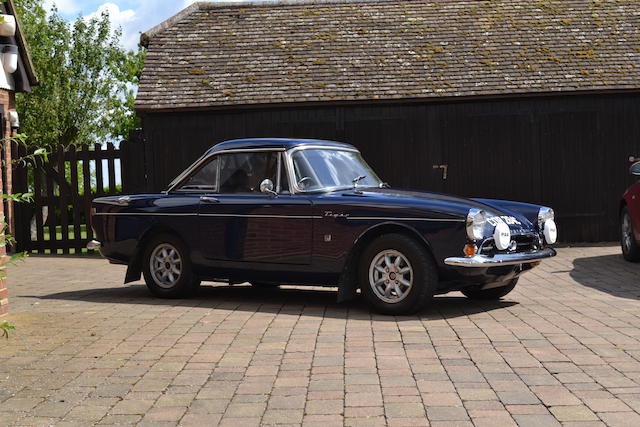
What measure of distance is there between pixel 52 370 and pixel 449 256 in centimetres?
334

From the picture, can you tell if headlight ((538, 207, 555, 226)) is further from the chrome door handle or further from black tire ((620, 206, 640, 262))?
black tire ((620, 206, 640, 262))

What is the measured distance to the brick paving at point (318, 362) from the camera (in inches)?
178

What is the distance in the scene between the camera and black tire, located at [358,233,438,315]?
735cm

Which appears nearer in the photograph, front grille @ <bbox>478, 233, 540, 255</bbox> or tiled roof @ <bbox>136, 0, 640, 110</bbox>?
front grille @ <bbox>478, 233, 540, 255</bbox>

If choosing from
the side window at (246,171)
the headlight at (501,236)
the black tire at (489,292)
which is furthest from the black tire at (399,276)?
the side window at (246,171)

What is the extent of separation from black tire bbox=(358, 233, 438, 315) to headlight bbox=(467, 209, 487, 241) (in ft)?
1.36

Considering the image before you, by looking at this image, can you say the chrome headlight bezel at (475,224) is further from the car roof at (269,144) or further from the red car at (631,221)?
the red car at (631,221)

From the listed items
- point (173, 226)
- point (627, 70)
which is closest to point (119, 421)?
point (173, 226)

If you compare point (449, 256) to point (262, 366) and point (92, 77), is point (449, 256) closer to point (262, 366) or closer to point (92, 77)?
point (262, 366)

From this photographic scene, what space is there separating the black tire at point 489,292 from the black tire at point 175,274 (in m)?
2.73

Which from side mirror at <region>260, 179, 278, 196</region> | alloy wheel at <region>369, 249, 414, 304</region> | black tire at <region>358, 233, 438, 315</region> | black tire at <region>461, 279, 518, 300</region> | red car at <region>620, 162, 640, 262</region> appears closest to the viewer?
black tire at <region>358, 233, 438, 315</region>

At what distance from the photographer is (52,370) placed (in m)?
5.52

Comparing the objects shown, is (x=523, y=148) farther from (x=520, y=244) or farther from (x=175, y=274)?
(x=175, y=274)

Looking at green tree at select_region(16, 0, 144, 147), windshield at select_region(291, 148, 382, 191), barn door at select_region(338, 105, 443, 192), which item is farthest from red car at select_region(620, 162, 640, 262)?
green tree at select_region(16, 0, 144, 147)
